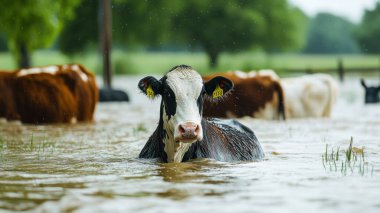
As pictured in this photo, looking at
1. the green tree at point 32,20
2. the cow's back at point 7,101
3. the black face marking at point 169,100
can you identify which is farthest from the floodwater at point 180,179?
the green tree at point 32,20

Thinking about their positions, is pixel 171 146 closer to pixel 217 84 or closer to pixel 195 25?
pixel 217 84

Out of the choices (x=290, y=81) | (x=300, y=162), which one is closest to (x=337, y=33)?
(x=290, y=81)

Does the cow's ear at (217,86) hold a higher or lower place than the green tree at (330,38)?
lower

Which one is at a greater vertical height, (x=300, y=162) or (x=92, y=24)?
(x=92, y=24)

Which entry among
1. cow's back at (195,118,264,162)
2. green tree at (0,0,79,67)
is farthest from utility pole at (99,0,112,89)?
cow's back at (195,118,264,162)

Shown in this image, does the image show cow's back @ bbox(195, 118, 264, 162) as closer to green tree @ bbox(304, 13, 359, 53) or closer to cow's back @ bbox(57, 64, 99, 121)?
cow's back @ bbox(57, 64, 99, 121)

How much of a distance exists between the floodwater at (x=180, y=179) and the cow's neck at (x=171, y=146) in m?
0.12

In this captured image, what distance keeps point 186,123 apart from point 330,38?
129330 millimetres

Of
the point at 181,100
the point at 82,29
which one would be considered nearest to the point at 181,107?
the point at 181,100

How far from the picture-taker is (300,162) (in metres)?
8.56

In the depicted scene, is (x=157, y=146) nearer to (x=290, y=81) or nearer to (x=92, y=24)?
(x=290, y=81)

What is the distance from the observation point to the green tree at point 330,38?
5182 inches

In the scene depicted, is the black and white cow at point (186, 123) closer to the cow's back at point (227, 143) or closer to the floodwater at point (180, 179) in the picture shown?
the cow's back at point (227, 143)

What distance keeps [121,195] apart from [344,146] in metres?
5.08
